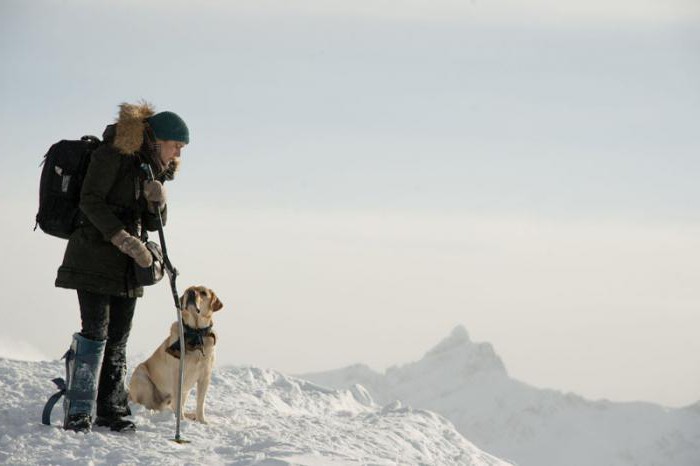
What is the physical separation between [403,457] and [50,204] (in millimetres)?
4205

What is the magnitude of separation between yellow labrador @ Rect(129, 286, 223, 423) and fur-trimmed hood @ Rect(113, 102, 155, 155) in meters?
1.90

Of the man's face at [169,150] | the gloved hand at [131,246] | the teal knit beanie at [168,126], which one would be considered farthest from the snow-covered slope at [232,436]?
the teal knit beanie at [168,126]

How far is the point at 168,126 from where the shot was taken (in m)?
7.66

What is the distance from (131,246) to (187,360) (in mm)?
1876

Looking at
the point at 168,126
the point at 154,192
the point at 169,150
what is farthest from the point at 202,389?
the point at 168,126

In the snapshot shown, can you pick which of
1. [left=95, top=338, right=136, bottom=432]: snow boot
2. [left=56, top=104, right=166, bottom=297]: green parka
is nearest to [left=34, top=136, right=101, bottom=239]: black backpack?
[left=56, top=104, right=166, bottom=297]: green parka

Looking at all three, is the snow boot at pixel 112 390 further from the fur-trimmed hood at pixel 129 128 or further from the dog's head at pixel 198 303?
the fur-trimmed hood at pixel 129 128

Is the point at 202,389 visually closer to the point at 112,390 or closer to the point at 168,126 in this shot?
the point at 112,390

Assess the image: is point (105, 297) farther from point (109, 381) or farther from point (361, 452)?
point (361, 452)

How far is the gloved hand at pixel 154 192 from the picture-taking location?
24.9 ft

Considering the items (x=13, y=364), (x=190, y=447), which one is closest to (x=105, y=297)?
(x=190, y=447)

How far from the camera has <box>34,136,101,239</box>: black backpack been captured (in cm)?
751

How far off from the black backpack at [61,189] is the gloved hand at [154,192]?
1.80ft

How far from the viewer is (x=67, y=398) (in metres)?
7.66
